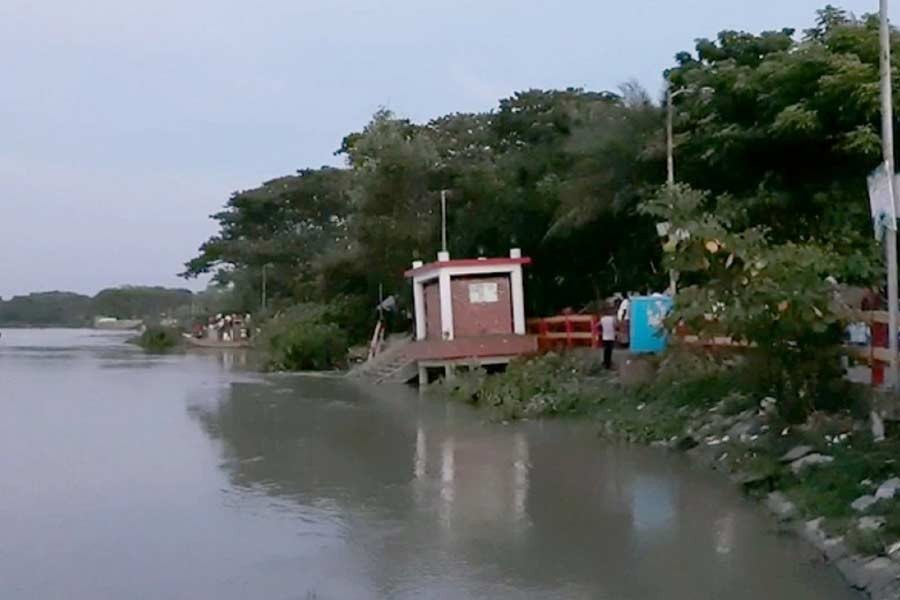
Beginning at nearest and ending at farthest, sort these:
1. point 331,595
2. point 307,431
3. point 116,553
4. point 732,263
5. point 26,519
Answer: point 331,595, point 116,553, point 26,519, point 732,263, point 307,431

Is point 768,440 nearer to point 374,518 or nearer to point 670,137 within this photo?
point 374,518

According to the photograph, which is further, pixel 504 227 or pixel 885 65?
pixel 504 227

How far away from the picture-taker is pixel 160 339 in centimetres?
5694

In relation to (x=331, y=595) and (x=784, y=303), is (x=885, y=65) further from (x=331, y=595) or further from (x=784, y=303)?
(x=331, y=595)

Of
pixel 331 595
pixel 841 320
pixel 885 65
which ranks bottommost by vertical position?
pixel 331 595

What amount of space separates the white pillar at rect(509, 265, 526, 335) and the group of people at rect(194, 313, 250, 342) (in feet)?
105

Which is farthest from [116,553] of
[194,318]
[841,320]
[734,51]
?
[194,318]

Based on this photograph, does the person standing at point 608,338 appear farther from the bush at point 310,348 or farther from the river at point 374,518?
the bush at point 310,348

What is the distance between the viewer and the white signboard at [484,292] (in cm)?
2480

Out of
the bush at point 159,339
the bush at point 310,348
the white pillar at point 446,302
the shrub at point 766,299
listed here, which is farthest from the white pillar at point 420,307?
the bush at point 159,339

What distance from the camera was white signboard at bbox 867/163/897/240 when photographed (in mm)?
9773

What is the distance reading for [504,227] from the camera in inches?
1081

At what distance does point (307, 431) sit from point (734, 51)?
32.9ft

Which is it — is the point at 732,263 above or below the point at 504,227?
below
